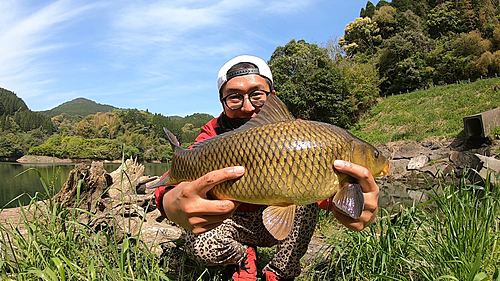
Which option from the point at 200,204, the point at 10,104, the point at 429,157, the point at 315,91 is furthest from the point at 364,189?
the point at 10,104

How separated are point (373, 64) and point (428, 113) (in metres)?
11.6

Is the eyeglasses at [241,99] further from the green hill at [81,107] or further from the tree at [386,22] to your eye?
the green hill at [81,107]

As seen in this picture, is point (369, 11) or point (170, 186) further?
point (369, 11)

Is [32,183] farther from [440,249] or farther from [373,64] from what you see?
[373,64]

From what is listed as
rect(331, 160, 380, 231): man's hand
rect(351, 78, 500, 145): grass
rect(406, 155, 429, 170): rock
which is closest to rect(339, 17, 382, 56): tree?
rect(351, 78, 500, 145): grass

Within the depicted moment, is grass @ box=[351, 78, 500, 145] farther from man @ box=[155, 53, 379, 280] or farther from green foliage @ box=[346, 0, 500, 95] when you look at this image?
man @ box=[155, 53, 379, 280]

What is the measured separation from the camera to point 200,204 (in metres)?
1.42

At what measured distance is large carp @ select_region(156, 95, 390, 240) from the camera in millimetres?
1219

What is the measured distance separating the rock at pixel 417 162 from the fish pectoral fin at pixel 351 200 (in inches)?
611

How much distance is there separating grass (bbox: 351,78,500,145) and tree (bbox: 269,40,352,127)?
2231mm

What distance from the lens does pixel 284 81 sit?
29.3 metres

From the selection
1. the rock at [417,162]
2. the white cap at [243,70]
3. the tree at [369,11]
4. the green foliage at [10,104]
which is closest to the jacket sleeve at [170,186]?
the white cap at [243,70]

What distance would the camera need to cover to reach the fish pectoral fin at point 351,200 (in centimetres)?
126

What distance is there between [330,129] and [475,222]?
1.00 m
